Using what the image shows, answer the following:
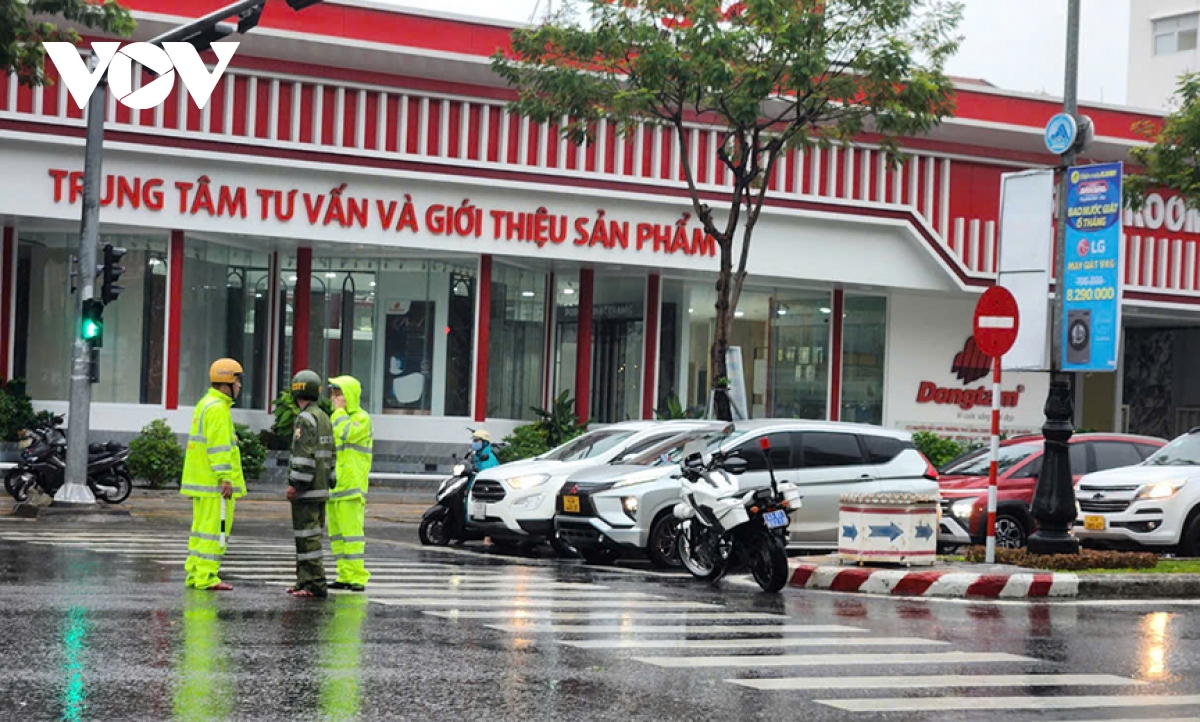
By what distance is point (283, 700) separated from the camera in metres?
8.48

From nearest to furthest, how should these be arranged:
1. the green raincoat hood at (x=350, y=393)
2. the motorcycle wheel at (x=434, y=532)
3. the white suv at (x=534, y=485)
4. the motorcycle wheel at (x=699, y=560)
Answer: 1. the green raincoat hood at (x=350, y=393)
2. the motorcycle wheel at (x=699, y=560)
3. the white suv at (x=534, y=485)
4. the motorcycle wheel at (x=434, y=532)

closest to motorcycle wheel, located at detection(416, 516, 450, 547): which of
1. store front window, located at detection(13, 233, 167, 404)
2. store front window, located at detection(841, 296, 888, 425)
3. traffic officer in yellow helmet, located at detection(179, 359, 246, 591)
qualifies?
traffic officer in yellow helmet, located at detection(179, 359, 246, 591)

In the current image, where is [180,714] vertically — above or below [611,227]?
below

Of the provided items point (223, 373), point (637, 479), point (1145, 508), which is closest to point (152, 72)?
point (637, 479)

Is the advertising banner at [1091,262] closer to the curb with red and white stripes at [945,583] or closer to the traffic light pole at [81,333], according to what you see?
the curb with red and white stripes at [945,583]

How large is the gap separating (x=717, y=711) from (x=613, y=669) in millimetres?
1469

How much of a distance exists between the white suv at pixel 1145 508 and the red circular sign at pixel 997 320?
3507mm

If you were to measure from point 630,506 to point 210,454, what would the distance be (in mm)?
5443

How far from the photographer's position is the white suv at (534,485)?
1938 cm

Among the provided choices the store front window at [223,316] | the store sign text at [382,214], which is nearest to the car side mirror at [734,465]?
the store sign text at [382,214]

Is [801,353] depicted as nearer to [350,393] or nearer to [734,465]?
[734,465]

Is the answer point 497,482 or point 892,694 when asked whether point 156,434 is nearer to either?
point 497,482

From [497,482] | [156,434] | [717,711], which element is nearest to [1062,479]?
[497,482]

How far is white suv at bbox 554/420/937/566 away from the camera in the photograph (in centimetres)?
1816
